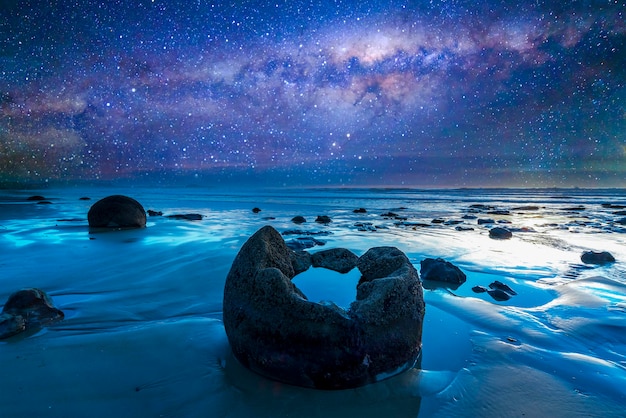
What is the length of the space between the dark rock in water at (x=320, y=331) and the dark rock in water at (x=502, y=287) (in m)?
2.00

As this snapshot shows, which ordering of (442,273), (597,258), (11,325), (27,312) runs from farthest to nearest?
(597,258), (442,273), (27,312), (11,325)

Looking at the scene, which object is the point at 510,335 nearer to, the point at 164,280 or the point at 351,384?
the point at 351,384

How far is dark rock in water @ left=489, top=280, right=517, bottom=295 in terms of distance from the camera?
146 inches

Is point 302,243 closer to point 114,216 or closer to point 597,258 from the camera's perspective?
point 597,258

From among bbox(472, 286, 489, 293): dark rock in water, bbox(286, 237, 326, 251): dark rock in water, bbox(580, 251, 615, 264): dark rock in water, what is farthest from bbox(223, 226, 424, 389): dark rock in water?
bbox(580, 251, 615, 264): dark rock in water

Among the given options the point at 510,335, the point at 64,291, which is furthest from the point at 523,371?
the point at 64,291

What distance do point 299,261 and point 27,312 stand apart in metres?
2.42

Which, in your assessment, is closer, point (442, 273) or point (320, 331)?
point (320, 331)

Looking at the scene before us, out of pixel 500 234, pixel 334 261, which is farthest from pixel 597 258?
pixel 334 261

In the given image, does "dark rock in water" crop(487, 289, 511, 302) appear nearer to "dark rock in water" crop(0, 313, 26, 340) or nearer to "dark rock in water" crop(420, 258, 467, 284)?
"dark rock in water" crop(420, 258, 467, 284)

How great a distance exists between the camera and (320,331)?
1926 millimetres

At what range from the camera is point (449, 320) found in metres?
2.92

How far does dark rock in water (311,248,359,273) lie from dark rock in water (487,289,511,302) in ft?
5.13

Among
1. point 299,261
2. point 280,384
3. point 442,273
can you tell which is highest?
point 299,261
